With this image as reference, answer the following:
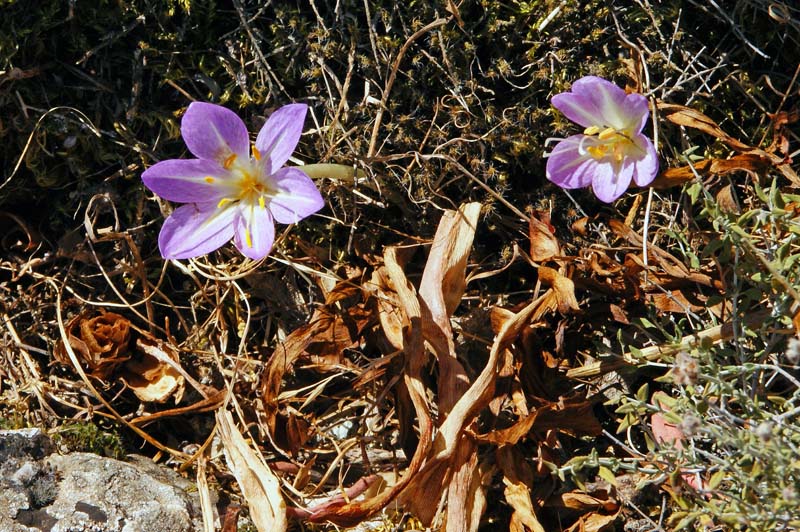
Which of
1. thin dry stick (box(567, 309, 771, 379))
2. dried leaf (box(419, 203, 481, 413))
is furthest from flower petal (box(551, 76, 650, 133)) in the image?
thin dry stick (box(567, 309, 771, 379))

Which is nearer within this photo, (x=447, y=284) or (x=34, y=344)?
(x=447, y=284)

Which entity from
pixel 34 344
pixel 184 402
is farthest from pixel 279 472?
pixel 34 344

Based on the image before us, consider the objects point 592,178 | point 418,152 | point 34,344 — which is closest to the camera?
point 592,178

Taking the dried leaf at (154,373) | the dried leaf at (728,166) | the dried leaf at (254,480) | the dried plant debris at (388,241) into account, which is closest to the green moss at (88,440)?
the dried plant debris at (388,241)

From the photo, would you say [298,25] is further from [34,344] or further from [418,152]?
[34,344]

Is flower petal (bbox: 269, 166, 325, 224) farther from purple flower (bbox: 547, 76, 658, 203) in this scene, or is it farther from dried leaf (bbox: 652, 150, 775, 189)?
dried leaf (bbox: 652, 150, 775, 189)
